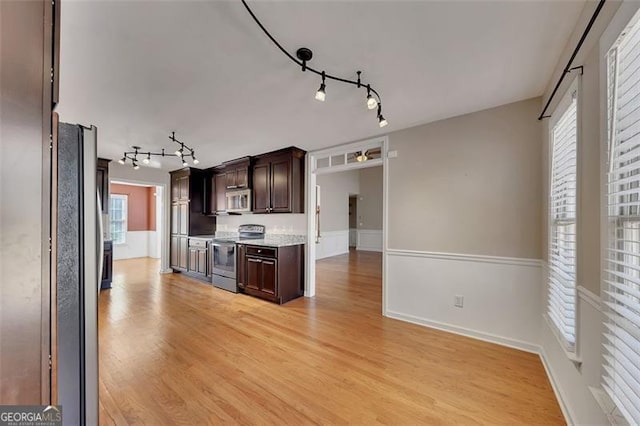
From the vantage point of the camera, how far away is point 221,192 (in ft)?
18.3

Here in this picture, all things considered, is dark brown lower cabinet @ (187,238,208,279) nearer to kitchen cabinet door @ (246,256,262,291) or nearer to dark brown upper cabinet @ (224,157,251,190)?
dark brown upper cabinet @ (224,157,251,190)

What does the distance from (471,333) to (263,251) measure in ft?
10.1

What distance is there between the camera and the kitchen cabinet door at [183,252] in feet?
18.8

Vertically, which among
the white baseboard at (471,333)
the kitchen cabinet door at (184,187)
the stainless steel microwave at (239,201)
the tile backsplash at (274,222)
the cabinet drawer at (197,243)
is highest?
the kitchen cabinet door at (184,187)

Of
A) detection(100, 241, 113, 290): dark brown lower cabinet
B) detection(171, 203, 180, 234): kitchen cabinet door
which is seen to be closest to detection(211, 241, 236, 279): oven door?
detection(171, 203, 180, 234): kitchen cabinet door

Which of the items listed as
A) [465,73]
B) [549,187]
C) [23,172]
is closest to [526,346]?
[549,187]

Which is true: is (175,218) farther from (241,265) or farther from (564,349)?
(564,349)

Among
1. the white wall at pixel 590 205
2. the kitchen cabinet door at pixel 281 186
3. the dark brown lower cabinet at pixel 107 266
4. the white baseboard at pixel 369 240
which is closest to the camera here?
the white wall at pixel 590 205

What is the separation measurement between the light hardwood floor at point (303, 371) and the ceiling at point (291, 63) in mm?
2507

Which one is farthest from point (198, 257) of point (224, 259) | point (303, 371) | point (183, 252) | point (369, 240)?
point (369, 240)

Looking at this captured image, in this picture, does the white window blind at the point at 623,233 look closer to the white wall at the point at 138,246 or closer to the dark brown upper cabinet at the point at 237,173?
the dark brown upper cabinet at the point at 237,173

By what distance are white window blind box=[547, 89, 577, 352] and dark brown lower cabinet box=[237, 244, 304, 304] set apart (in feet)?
10.5

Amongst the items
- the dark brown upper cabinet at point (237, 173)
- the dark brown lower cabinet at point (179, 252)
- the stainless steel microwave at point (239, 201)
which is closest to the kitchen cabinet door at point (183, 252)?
the dark brown lower cabinet at point (179, 252)

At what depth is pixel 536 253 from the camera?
247cm
